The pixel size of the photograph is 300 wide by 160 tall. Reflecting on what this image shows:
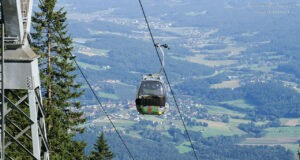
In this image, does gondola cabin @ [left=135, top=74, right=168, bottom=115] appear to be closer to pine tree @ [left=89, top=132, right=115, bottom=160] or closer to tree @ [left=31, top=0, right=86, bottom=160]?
tree @ [left=31, top=0, right=86, bottom=160]

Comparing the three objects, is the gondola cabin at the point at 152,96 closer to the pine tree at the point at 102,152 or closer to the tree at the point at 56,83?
the tree at the point at 56,83

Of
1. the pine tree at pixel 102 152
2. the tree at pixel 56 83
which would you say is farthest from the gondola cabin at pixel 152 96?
the pine tree at pixel 102 152

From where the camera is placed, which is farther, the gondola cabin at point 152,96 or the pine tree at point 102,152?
the pine tree at point 102,152

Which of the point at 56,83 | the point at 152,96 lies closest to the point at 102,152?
the point at 56,83

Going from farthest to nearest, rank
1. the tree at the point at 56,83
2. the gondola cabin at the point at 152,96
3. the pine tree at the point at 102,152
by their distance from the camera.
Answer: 1. the pine tree at the point at 102,152
2. the tree at the point at 56,83
3. the gondola cabin at the point at 152,96

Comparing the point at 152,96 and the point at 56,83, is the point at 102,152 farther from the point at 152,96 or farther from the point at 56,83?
the point at 152,96

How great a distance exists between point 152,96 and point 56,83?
8854mm

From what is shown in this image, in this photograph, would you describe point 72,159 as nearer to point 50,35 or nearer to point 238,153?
point 50,35

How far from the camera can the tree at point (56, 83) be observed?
80.9 ft

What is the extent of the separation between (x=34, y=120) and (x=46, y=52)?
16639 millimetres

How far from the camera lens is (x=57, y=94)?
2623cm

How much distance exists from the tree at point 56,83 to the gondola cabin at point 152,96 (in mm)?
6384

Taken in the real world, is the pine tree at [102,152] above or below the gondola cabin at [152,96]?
below

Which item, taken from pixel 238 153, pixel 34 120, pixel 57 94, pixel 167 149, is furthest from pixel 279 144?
pixel 34 120
